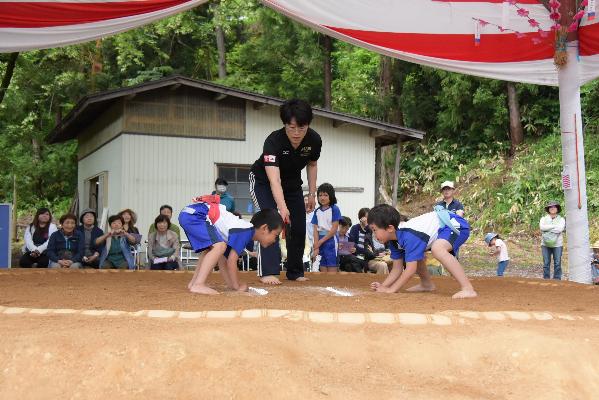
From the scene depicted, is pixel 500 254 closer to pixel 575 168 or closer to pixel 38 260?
pixel 575 168

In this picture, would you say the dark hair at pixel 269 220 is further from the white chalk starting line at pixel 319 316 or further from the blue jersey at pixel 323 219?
the blue jersey at pixel 323 219

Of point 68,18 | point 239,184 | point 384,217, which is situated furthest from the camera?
point 239,184

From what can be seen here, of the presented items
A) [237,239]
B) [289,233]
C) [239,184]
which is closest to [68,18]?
[289,233]

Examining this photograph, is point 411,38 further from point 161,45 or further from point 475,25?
point 161,45

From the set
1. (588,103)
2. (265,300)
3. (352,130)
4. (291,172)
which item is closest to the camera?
(265,300)

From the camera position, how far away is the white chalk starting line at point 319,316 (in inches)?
114

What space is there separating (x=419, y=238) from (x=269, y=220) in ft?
3.15

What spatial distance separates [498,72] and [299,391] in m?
5.12

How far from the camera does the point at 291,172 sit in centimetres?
507

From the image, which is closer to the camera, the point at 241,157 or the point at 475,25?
the point at 475,25

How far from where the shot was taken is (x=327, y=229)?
7281 millimetres

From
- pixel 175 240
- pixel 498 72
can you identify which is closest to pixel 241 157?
pixel 175 240

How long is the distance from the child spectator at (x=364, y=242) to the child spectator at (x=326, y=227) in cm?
88

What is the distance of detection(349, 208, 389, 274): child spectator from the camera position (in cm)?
801
